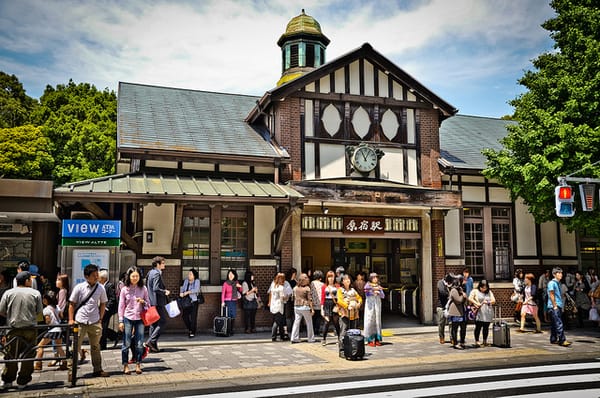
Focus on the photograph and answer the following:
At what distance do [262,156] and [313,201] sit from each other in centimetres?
203

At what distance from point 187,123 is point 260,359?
8883 mm

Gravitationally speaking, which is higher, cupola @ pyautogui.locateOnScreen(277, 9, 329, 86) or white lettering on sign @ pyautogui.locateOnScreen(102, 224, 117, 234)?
cupola @ pyautogui.locateOnScreen(277, 9, 329, 86)

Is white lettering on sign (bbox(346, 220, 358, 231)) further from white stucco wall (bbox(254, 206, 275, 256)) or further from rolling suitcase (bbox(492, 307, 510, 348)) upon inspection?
rolling suitcase (bbox(492, 307, 510, 348))

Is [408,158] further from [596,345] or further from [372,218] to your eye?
[596,345]

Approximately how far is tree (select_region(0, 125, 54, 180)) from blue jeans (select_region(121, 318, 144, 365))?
21206mm

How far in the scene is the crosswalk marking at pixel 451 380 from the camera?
814 cm

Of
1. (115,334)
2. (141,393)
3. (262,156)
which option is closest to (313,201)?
(262,156)

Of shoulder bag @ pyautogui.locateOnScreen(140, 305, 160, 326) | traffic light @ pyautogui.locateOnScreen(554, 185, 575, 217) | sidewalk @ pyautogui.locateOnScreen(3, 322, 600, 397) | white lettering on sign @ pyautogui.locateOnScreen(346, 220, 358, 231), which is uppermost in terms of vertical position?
traffic light @ pyautogui.locateOnScreen(554, 185, 575, 217)

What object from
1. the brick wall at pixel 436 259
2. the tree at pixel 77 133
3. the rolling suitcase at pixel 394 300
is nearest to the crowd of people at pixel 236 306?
the brick wall at pixel 436 259

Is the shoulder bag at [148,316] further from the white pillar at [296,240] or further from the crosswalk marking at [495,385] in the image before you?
the white pillar at [296,240]

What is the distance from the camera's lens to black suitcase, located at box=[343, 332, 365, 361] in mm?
11023

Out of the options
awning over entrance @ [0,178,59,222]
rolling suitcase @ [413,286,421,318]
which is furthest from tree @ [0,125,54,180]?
rolling suitcase @ [413,286,421,318]

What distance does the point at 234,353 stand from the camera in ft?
39.0

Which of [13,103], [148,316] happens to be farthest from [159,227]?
[13,103]
